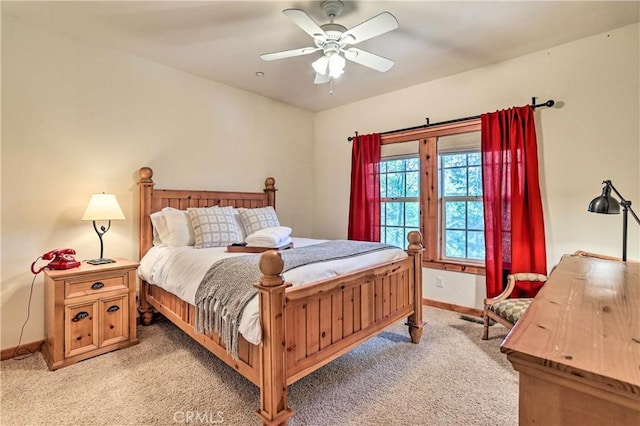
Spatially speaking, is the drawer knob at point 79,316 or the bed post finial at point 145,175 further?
the bed post finial at point 145,175

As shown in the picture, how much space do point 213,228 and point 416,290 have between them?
1943 millimetres

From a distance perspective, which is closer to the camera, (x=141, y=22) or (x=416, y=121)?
(x=141, y=22)

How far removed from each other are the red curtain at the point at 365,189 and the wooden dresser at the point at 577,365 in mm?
3128

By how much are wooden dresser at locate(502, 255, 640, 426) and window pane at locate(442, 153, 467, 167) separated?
2816mm

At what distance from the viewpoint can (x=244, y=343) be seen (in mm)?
1738

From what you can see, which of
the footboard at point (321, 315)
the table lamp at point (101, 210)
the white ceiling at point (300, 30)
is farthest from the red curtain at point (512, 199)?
the table lamp at point (101, 210)

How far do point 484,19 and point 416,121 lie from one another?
1408 millimetres

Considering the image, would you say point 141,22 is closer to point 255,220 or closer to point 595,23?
point 255,220

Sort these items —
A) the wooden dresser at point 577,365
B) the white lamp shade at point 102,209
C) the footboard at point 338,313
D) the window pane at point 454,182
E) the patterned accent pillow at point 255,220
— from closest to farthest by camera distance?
the wooden dresser at point 577,365 < the footboard at point 338,313 < the white lamp shade at point 102,209 < the patterned accent pillow at point 255,220 < the window pane at point 454,182

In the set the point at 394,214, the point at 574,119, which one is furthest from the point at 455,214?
the point at 574,119

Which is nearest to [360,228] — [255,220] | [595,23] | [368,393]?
[255,220]

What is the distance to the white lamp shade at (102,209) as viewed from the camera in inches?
99.5

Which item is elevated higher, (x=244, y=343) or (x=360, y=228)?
(x=360, y=228)

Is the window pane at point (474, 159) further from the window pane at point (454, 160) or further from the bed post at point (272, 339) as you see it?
the bed post at point (272, 339)
